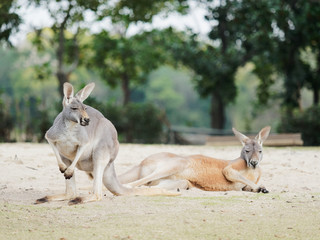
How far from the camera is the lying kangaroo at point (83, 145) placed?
20.5 feet

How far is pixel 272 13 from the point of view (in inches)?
792

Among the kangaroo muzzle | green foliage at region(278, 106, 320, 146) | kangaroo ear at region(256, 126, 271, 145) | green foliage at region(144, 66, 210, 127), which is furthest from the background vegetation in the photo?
green foliage at region(144, 66, 210, 127)

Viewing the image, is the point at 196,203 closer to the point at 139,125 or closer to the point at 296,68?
the point at 139,125

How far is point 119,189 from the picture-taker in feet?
22.6

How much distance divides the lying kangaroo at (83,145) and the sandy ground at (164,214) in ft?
0.70

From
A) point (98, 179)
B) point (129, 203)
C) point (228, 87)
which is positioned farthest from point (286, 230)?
point (228, 87)

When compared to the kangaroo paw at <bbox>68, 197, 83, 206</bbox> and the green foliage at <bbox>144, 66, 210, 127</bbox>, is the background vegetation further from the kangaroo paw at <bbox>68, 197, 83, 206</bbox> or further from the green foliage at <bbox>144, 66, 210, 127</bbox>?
the green foliage at <bbox>144, 66, 210, 127</bbox>

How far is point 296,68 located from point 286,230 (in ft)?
56.3

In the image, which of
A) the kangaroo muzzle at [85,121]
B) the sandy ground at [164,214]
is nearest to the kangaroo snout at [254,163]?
the sandy ground at [164,214]

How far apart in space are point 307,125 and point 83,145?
13.4m

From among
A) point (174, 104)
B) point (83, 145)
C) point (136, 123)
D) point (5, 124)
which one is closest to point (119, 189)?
point (83, 145)

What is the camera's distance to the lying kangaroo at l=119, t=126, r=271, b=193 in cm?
775

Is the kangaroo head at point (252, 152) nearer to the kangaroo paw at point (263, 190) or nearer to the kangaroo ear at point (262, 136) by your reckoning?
the kangaroo ear at point (262, 136)

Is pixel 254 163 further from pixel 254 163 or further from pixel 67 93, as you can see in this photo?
pixel 67 93
